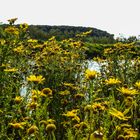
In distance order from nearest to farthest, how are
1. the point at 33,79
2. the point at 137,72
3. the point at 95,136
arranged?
the point at 95,136 < the point at 33,79 < the point at 137,72

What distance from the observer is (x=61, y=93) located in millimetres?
4957

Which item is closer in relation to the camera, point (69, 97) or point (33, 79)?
point (33, 79)

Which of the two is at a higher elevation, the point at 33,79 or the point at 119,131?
the point at 33,79

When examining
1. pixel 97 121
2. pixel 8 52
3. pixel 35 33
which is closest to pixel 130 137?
pixel 97 121

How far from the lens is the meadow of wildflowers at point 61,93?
288cm

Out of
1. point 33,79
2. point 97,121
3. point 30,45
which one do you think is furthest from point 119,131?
point 30,45

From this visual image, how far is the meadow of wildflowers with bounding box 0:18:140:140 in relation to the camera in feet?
9.44

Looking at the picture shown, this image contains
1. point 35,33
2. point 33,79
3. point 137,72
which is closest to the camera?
point 33,79

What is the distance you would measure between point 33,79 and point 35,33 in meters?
39.5

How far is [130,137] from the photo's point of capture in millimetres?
2523

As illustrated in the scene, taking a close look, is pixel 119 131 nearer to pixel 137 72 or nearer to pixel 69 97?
pixel 69 97

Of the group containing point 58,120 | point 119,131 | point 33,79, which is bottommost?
point 58,120

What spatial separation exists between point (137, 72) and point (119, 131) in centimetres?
401

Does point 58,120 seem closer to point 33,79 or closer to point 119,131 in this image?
point 33,79
